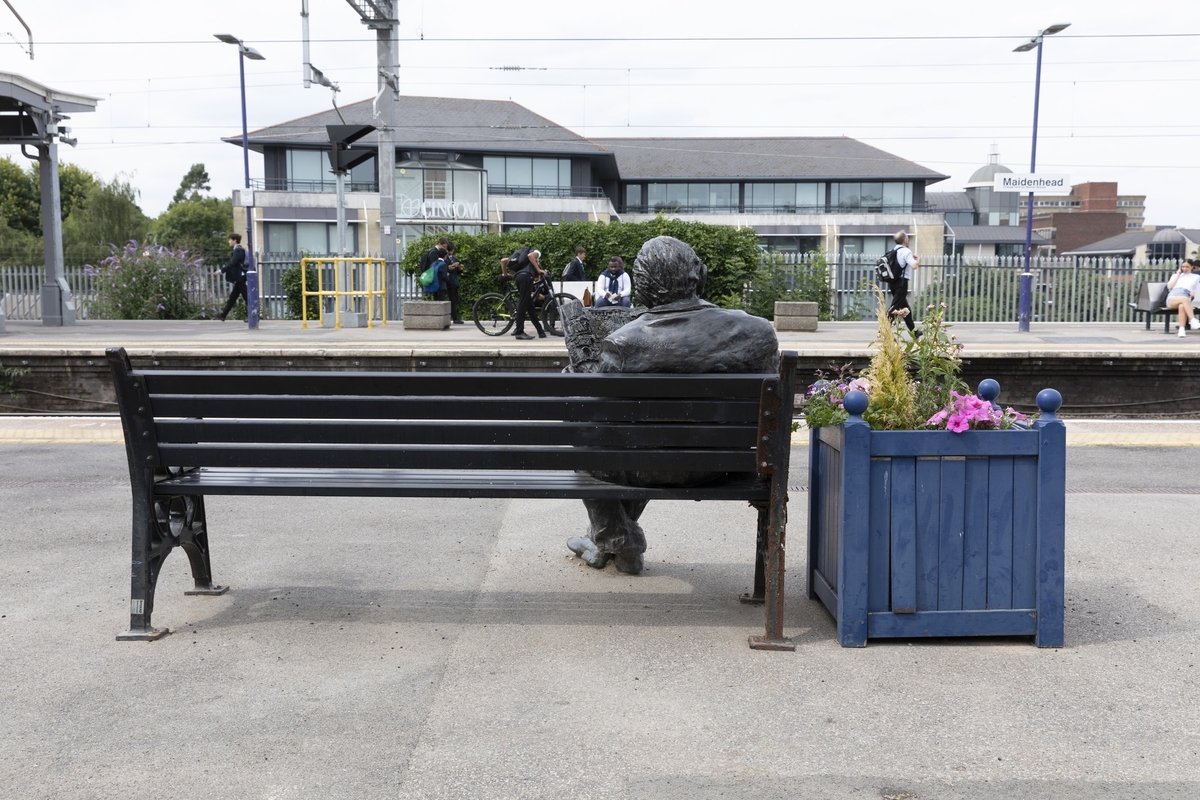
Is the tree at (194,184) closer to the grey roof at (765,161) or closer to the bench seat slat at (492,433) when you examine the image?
the grey roof at (765,161)

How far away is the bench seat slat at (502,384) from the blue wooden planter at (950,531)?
48 cm

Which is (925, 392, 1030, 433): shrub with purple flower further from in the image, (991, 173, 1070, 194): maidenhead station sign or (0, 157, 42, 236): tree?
(0, 157, 42, 236): tree

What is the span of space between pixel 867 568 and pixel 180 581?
10.0ft

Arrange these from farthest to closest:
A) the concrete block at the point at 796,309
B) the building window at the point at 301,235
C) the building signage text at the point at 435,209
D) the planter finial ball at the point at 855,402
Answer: the building window at the point at 301,235 < the building signage text at the point at 435,209 < the concrete block at the point at 796,309 < the planter finial ball at the point at 855,402

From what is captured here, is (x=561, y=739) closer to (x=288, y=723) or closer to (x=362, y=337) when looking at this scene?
(x=288, y=723)

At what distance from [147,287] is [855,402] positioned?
2477cm

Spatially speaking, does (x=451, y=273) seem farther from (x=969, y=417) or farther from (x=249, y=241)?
(x=969, y=417)

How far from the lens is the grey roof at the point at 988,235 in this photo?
96.2m

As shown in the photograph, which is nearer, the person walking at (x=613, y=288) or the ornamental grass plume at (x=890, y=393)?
the ornamental grass plume at (x=890, y=393)

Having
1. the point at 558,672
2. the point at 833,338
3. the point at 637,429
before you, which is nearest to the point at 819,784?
the point at 558,672

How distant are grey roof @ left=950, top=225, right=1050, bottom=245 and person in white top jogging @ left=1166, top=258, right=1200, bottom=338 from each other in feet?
249

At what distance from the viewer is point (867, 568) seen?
4027 millimetres

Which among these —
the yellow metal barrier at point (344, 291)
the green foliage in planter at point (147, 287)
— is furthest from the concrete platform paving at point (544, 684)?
the green foliage in planter at point (147, 287)

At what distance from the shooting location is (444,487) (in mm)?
4141
